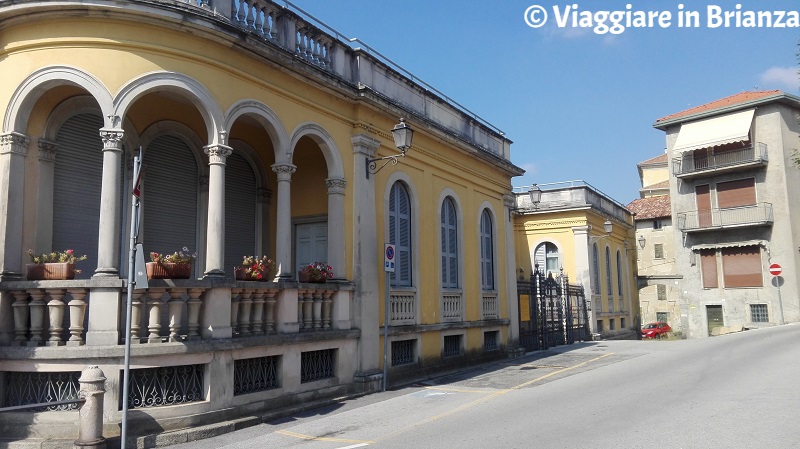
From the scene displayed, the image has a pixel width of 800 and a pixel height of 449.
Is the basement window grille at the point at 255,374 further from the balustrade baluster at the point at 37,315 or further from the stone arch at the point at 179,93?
the stone arch at the point at 179,93

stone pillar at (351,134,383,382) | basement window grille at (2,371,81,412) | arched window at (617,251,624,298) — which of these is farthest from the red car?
basement window grille at (2,371,81,412)

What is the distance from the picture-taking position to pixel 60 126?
992 centimetres

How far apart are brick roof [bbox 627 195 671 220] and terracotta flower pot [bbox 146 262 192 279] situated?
40.3 m

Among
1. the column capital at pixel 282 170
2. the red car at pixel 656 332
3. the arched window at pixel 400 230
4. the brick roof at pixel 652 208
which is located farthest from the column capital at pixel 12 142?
the brick roof at pixel 652 208

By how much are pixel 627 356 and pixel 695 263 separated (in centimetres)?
1908

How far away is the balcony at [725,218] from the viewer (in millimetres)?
31947

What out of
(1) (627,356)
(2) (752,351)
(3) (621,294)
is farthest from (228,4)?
(3) (621,294)

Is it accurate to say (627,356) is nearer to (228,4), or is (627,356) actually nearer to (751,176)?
(228,4)

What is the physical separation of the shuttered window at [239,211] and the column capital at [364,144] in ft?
7.91

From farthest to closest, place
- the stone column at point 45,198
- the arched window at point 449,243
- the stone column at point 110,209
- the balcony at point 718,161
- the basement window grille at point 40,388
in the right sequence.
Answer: the balcony at point 718,161 → the arched window at point 449,243 → the stone column at point 45,198 → the stone column at point 110,209 → the basement window grille at point 40,388

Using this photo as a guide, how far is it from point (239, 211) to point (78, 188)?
346 centimetres

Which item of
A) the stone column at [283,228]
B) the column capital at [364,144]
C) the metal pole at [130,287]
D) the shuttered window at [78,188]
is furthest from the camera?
the column capital at [364,144]

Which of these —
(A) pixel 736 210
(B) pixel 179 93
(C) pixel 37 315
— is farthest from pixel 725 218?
(C) pixel 37 315

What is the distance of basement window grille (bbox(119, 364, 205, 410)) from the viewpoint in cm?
828
